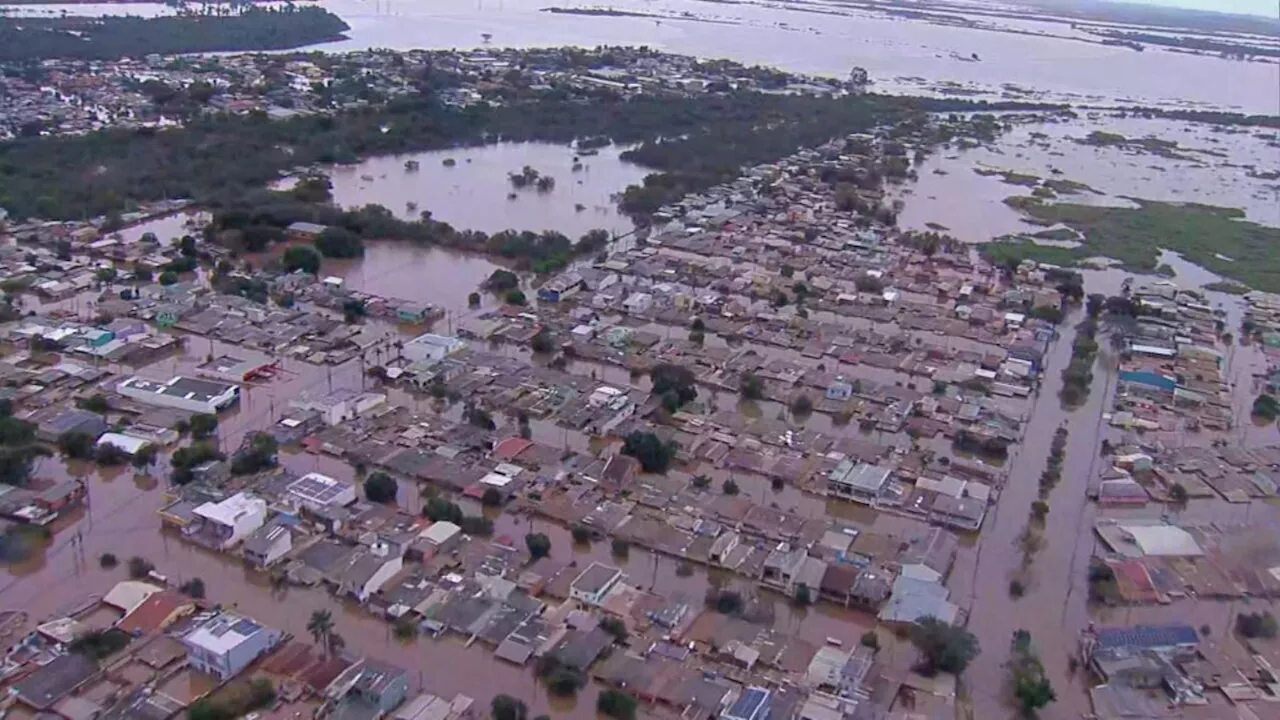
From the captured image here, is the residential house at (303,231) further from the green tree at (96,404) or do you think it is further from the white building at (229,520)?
the white building at (229,520)

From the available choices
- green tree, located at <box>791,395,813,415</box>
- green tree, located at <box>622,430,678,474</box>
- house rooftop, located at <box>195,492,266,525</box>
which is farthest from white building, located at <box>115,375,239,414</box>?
green tree, located at <box>791,395,813,415</box>

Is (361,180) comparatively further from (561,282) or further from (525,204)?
(561,282)

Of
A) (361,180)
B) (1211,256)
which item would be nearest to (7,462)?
(361,180)

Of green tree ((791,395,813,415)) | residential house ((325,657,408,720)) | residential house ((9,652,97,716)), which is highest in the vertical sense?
green tree ((791,395,813,415))

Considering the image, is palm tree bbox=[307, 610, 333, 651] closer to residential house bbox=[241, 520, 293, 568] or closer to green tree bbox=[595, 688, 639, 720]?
residential house bbox=[241, 520, 293, 568]

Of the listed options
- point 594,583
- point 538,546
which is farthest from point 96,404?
point 594,583
